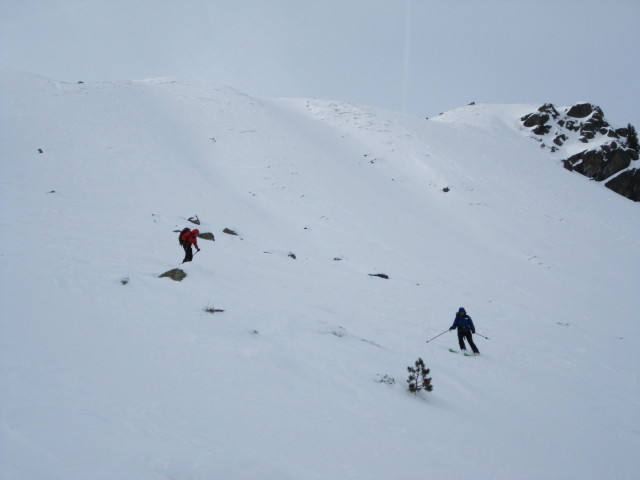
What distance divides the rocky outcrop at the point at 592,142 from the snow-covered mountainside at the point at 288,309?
10205 millimetres

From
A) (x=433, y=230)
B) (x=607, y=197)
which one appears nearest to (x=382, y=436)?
(x=433, y=230)

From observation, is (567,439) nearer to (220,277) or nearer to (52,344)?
(52,344)

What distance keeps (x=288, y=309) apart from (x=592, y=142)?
53.1m

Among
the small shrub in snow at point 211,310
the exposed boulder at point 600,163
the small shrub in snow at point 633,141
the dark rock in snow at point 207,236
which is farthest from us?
the small shrub in snow at point 633,141

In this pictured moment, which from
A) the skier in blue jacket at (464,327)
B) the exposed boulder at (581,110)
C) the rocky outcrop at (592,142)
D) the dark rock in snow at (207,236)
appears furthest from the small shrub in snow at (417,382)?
the exposed boulder at (581,110)

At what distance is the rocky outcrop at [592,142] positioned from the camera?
140 feet

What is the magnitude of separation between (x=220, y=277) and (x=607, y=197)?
42.6 metres

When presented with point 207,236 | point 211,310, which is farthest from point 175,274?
point 207,236

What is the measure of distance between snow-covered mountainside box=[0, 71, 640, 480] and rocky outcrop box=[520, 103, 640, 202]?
10205 millimetres

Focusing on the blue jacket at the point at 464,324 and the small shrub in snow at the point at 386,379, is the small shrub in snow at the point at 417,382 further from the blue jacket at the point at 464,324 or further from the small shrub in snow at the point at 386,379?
the blue jacket at the point at 464,324

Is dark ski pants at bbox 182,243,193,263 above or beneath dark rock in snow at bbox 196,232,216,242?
beneath

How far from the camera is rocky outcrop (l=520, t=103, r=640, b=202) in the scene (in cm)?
4256


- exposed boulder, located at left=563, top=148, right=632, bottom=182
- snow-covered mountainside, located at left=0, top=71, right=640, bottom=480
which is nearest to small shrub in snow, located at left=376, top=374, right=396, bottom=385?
snow-covered mountainside, located at left=0, top=71, right=640, bottom=480

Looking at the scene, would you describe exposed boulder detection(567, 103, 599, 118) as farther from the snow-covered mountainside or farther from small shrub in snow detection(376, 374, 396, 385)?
small shrub in snow detection(376, 374, 396, 385)
